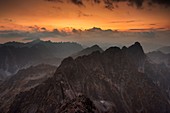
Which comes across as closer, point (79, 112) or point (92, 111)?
point (79, 112)

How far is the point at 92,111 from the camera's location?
427ft

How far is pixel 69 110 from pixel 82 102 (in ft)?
36.8

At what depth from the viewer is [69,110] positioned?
128m

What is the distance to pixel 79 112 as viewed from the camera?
121 metres

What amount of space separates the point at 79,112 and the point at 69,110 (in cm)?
925

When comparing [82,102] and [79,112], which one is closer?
[79,112]

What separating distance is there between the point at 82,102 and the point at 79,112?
15.5 m

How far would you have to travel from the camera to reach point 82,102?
13662cm

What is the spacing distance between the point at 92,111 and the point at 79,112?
37.6 ft
